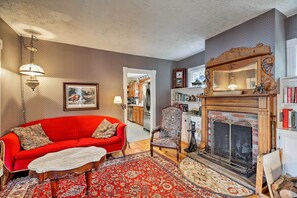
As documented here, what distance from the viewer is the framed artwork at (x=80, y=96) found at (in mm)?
3458

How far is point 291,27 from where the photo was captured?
2.31 m

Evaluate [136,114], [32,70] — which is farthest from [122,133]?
[136,114]

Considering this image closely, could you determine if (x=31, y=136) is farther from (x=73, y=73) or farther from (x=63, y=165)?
(x=73, y=73)

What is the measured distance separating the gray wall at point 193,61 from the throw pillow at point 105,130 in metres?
2.96

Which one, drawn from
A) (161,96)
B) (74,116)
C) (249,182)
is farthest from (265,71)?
(74,116)

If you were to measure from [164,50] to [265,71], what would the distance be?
2.41 meters

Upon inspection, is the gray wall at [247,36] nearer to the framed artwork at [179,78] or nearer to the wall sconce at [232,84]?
the wall sconce at [232,84]

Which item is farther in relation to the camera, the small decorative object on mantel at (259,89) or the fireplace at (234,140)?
the fireplace at (234,140)

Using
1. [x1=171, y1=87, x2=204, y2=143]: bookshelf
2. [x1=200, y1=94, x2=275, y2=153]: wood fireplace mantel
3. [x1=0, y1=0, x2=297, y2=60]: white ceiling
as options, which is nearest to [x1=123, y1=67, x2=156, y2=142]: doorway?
[x1=171, y1=87, x2=204, y2=143]: bookshelf

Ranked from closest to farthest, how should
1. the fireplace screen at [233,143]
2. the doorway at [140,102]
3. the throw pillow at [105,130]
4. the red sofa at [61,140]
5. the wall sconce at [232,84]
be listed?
the red sofa at [61,140]
the fireplace screen at [233,143]
the wall sconce at [232,84]
the throw pillow at [105,130]
the doorway at [140,102]

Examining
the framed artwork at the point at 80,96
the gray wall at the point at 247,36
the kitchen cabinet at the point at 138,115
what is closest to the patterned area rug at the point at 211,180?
the gray wall at the point at 247,36

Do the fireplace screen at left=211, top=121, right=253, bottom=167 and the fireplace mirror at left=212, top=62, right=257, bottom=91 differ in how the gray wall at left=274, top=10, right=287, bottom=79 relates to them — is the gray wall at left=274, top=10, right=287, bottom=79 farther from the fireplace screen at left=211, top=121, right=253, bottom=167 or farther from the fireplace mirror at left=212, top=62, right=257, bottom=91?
the fireplace screen at left=211, top=121, right=253, bottom=167

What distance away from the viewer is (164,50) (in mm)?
3965

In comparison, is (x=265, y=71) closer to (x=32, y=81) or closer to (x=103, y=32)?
(x=103, y=32)
